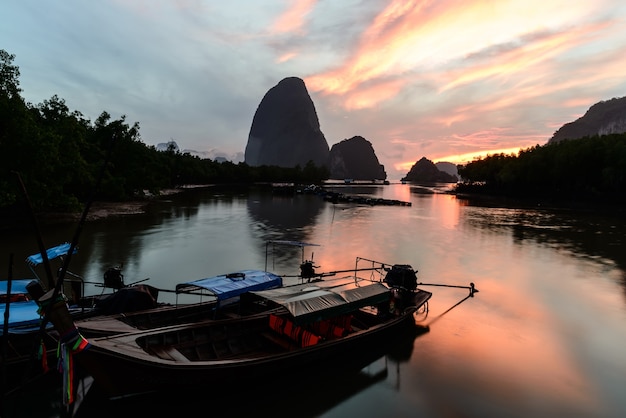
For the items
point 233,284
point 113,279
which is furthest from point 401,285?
point 113,279

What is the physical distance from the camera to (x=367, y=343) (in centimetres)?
1798

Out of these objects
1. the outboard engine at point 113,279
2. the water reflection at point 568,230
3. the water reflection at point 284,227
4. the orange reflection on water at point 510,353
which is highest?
the outboard engine at point 113,279

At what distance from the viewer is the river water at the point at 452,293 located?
1416 cm

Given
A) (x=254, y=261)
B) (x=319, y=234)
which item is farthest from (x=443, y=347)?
(x=319, y=234)

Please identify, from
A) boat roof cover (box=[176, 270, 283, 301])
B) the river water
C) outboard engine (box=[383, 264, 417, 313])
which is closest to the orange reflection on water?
the river water

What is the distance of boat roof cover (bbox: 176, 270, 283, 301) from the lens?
1720 centimetres

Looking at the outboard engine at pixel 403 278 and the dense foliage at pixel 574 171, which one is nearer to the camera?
the outboard engine at pixel 403 278

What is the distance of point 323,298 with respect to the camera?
52.9ft

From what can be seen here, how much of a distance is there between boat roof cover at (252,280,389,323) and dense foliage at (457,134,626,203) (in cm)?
9142

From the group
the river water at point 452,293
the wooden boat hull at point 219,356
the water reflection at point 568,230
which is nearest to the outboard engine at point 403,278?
the wooden boat hull at point 219,356

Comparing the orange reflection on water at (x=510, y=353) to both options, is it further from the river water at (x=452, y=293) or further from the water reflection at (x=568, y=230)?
the water reflection at (x=568, y=230)

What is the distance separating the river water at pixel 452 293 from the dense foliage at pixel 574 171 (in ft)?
93.6

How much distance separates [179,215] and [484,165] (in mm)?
129659

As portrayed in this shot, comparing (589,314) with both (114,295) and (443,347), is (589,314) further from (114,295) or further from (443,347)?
(114,295)
